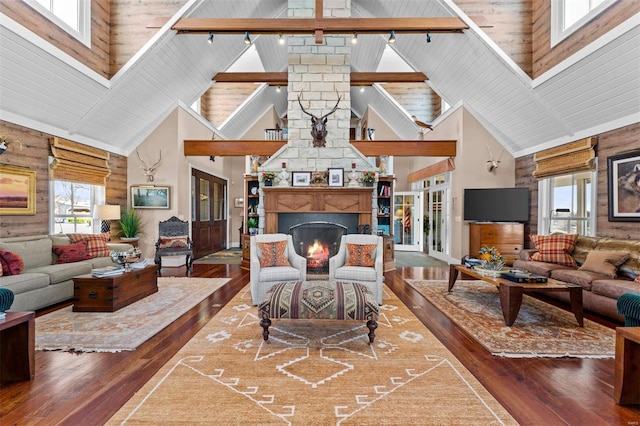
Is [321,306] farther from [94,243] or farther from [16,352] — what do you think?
[94,243]

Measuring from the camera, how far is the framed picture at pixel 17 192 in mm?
4316

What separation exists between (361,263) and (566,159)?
14.2 feet

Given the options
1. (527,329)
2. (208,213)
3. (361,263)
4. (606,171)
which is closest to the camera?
(527,329)

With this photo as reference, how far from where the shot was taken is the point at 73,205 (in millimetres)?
5934

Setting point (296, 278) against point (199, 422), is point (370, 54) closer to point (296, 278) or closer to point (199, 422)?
point (296, 278)

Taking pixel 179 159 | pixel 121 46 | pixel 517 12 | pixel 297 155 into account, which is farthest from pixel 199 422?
pixel 517 12

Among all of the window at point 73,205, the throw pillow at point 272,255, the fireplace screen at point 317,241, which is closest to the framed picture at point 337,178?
the fireplace screen at point 317,241

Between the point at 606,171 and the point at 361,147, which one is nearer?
the point at 606,171

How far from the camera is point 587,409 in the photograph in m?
2.05

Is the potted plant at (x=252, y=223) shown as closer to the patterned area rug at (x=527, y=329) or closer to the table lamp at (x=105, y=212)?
the table lamp at (x=105, y=212)

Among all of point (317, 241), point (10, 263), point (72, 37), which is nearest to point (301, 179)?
point (317, 241)

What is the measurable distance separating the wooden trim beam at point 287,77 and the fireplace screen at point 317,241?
3.81 meters

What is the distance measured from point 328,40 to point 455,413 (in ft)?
22.6

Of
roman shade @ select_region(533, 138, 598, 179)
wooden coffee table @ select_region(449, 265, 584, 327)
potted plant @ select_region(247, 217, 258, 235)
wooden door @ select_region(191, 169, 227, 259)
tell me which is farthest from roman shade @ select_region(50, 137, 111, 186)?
roman shade @ select_region(533, 138, 598, 179)
